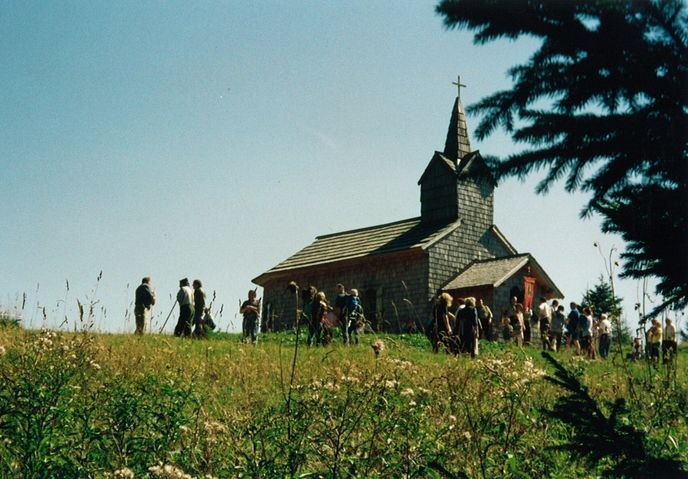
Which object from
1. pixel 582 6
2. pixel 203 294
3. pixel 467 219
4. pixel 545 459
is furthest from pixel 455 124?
pixel 582 6

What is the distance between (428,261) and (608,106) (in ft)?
97.2

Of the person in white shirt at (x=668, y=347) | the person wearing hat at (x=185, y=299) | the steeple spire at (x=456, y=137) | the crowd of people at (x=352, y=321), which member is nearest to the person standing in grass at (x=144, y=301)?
the crowd of people at (x=352, y=321)

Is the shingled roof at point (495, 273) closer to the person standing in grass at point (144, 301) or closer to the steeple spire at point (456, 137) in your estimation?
the steeple spire at point (456, 137)

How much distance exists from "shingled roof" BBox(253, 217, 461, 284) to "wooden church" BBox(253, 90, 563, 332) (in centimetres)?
5

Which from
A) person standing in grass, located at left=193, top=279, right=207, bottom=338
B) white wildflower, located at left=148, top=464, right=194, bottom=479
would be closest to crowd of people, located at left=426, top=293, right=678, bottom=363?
person standing in grass, located at left=193, top=279, right=207, bottom=338

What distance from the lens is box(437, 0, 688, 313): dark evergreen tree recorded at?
250 centimetres

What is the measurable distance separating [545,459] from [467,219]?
30.0 meters

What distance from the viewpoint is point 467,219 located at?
35.0 m

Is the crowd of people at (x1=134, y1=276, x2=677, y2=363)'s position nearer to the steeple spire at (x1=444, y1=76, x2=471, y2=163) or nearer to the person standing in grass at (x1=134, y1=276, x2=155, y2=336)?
the person standing in grass at (x1=134, y1=276, x2=155, y2=336)

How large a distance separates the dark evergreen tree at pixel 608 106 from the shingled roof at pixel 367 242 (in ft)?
95.3

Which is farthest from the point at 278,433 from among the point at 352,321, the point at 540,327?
the point at 540,327

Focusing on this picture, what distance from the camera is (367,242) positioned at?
35938mm

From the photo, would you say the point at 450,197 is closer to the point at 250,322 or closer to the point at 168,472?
the point at 250,322

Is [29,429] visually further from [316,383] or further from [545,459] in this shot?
[545,459]
